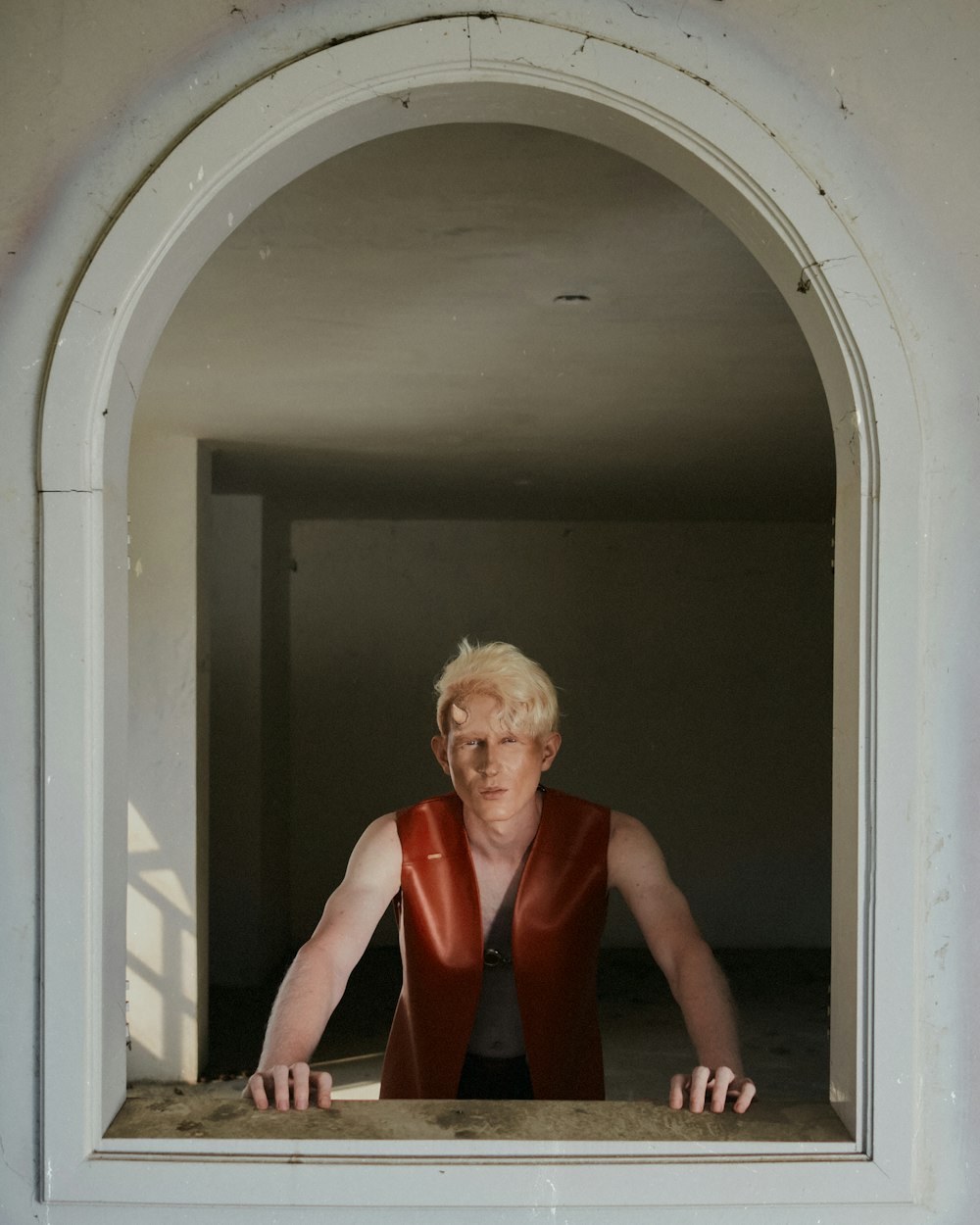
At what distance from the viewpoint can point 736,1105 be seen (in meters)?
1.69

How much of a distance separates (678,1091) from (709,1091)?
0.21ft

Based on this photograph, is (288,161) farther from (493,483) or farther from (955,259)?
(493,483)

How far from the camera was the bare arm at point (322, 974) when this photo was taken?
176 centimetres

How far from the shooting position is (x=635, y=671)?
9773 mm

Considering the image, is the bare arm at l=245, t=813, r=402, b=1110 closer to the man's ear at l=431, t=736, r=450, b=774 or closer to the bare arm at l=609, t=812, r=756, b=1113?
the man's ear at l=431, t=736, r=450, b=774

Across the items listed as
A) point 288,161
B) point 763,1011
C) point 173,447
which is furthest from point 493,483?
point 288,161

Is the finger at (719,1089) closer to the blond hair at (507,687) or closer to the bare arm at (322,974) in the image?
the bare arm at (322,974)

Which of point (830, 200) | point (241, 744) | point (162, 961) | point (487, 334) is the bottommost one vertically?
point (162, 961)

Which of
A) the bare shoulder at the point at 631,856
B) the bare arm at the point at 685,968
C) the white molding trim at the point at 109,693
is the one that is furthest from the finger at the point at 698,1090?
the bare shoulder at the point at 631,856

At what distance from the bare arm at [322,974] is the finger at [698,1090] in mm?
593

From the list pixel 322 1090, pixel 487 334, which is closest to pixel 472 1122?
pixel 322 1090

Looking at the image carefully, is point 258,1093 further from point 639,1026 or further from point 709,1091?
point 639,1026

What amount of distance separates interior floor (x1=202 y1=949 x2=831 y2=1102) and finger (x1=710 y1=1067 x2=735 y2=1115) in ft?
14.3

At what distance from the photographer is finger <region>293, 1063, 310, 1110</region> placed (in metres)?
1.73
